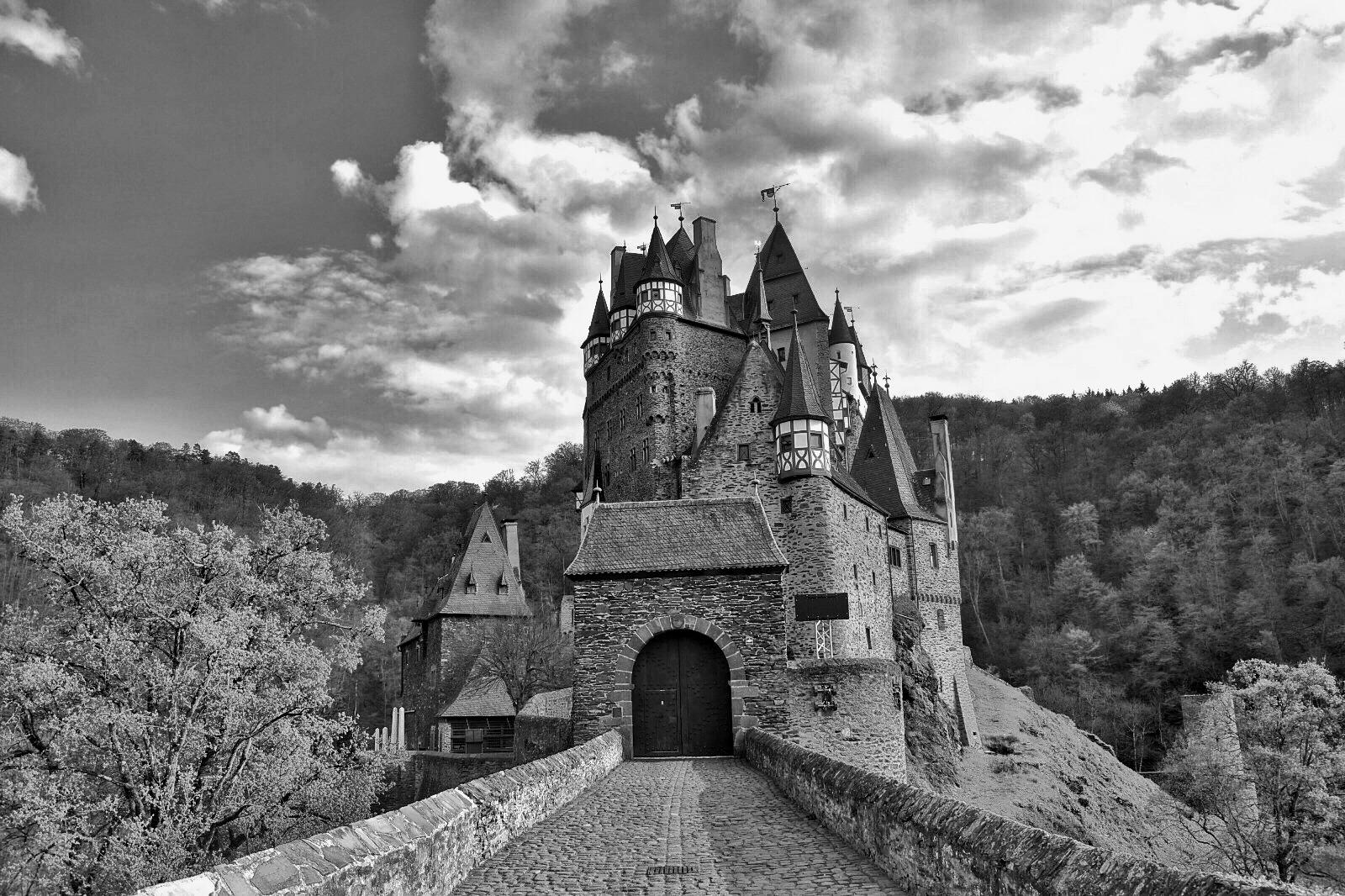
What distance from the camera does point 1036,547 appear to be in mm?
78750

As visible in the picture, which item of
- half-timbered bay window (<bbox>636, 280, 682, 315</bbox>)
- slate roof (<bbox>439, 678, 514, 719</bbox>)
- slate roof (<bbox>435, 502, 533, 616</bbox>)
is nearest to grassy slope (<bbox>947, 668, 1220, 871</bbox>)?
slate roof (<bbox>439, 678, 514, 719</bbox>)

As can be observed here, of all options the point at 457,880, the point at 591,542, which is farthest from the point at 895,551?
the point at 457,880

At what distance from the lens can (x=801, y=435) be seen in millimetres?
32031

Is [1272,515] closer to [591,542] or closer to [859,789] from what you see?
[591,542]

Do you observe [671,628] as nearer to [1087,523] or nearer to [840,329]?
[840,329]

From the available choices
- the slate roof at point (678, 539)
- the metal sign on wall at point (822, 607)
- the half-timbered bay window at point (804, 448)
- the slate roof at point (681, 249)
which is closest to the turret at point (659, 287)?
the slate roof at point (681, 249)

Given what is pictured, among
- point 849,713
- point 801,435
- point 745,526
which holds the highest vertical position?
point 801,435

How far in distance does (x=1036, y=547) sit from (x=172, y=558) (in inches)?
2834

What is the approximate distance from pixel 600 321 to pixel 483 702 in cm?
1877

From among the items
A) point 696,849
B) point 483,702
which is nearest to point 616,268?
point 483,702

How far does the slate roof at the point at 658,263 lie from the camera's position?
4075 cm

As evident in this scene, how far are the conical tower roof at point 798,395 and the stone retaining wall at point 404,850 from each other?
22098 millimetres

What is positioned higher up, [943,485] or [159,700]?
[943,485]

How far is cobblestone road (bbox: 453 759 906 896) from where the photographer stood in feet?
24.5
